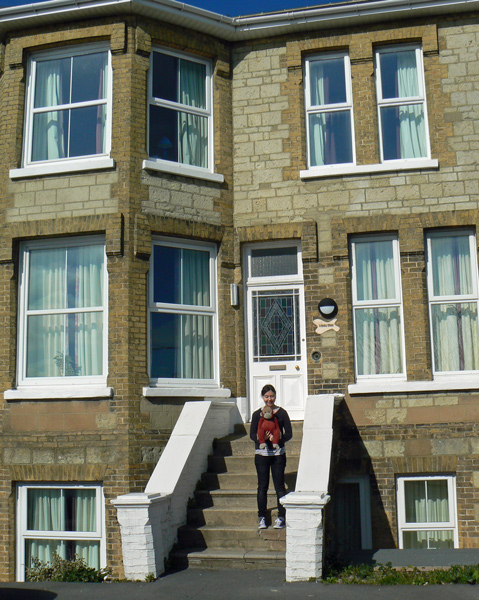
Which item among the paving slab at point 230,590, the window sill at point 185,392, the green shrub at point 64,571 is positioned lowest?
the green shrub at point 64,571

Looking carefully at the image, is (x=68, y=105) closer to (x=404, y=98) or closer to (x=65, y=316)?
(x=65, y=316)

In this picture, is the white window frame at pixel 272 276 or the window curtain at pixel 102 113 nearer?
the window curtain at pixel 102 113

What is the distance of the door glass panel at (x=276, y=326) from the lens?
11.7 m

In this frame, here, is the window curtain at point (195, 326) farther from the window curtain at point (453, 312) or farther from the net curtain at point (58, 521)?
the window curtain at point (453, 312)

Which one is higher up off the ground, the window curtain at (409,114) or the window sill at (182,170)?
the window curtain at (409,114)

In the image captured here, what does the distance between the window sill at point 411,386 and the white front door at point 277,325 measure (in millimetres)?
1015

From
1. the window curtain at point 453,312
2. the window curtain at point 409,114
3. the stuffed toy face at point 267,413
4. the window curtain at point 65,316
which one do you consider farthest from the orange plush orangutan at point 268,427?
the window curtain at point 409,114

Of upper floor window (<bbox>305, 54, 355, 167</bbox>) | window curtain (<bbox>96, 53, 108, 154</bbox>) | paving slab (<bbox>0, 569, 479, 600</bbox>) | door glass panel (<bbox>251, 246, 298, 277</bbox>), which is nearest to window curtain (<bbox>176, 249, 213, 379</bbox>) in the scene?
door glass panel (<bbox>251, 246, 298, 277</bbox>)

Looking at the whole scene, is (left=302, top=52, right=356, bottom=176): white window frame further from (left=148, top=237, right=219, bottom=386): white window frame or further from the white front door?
(left=148, top=237, right=219, bottom=386): white window frame

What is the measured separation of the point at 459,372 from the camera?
11.1 metres

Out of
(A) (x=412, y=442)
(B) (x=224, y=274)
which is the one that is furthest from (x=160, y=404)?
(A) (x=412, y=442)

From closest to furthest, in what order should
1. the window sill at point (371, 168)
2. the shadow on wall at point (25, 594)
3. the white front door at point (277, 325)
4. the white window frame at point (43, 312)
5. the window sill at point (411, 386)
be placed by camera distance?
the shadow on wall at point (25, 594) → the window sill at point (411, 386) → the white window frame at point (43, 312) → the window sill at point (371, 168) → the white front door at point (277, 325)

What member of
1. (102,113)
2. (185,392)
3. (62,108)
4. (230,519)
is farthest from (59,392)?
(62,108)

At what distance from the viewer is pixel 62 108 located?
11578 mm
